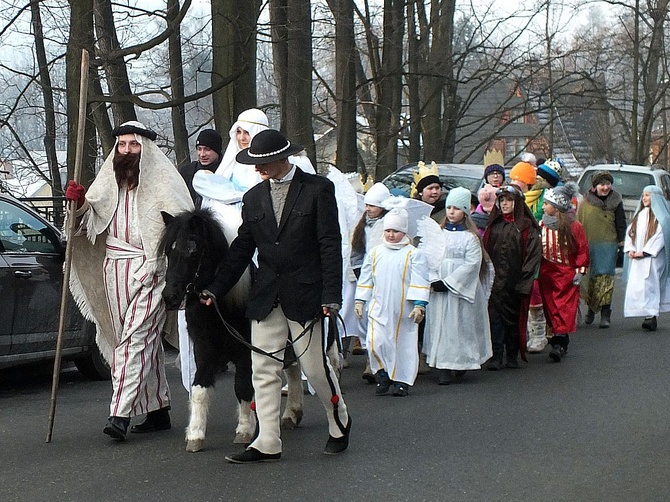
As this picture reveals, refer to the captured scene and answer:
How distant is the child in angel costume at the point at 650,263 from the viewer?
46.8 feet

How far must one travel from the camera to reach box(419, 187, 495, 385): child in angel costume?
1059cm

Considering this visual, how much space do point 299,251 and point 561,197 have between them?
5808mm

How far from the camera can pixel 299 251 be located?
7.11 metres

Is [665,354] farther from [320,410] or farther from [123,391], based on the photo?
[123,391]

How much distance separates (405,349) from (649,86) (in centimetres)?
3676

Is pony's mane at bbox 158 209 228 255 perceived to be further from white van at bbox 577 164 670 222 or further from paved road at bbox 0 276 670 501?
white van at bbox 577 164 670 222

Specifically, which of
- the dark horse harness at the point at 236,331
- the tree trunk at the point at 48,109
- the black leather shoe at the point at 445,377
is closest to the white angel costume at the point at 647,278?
the black leather shoe at the point at 445,377

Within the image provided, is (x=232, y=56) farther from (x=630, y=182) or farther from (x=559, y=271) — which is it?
(x=630, y=182)

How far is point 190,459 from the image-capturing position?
727 cm

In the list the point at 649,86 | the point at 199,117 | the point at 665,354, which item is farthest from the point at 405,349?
the point at 649,86

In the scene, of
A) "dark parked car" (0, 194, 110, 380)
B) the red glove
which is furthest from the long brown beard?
"dark parked car" (0, 194, 110, 380)

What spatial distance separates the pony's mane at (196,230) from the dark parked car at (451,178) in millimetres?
9993

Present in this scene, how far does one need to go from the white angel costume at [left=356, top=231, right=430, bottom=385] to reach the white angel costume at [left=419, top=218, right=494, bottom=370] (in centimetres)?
57

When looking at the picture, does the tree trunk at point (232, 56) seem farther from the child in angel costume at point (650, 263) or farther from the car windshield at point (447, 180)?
the child in angel costume at point (650, 263)
